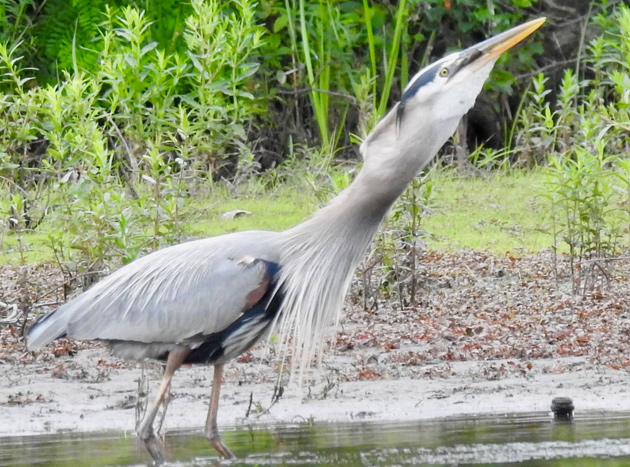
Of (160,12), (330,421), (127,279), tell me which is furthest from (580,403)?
(160,12)

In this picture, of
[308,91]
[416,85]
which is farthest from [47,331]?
[308,91]

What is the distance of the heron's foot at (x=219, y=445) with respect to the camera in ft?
16.8

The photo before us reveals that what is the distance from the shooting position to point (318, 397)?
20.7 feet

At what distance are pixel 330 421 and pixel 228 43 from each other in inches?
181

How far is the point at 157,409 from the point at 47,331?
61cm

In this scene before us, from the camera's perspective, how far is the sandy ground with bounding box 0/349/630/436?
602 cm

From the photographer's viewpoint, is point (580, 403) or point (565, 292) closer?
point (580, 403)

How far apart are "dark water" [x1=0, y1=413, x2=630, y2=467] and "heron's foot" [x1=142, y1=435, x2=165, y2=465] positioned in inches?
1.6

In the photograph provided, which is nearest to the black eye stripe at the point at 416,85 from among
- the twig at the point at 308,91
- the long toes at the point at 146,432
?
the long toes at the point at 146,432

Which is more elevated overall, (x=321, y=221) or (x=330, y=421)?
(x=321, y=221)

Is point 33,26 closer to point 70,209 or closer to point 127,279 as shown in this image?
point 70,209

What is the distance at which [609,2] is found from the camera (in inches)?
474

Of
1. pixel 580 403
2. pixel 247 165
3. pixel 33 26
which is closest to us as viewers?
pixel 580 403

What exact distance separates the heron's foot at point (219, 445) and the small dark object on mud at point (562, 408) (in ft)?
4.82
